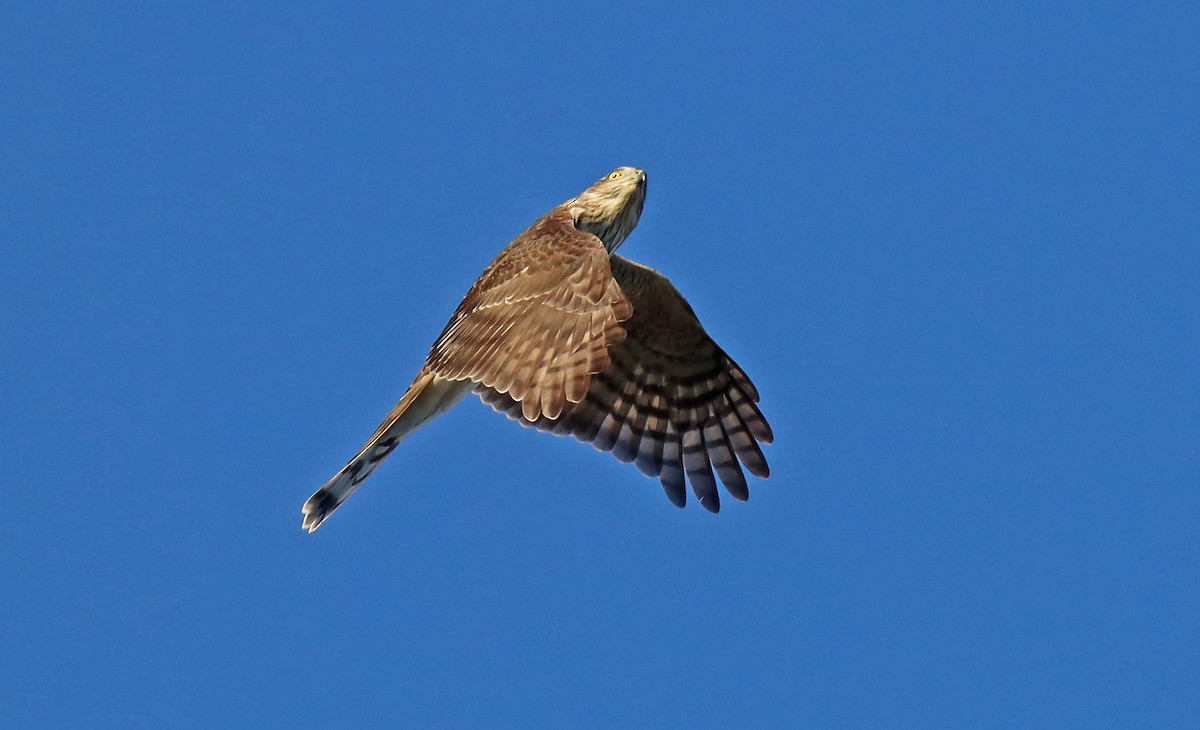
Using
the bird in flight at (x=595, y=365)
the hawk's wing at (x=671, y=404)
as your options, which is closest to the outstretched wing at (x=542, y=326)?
the bird in flight at (x=595, y=365)

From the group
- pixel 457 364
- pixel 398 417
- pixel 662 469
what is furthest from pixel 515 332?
pixel 662 469

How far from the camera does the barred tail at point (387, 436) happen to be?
45.4ft

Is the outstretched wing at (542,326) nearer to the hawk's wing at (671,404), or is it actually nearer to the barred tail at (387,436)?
the barred tail at (387,436)

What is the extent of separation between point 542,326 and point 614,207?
1677 mm

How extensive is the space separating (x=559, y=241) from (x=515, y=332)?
2.57 feet

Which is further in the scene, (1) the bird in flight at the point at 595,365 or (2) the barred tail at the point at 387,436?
(2) the barred tail at the point at 387,436

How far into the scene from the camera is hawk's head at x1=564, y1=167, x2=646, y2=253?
46.2 feet

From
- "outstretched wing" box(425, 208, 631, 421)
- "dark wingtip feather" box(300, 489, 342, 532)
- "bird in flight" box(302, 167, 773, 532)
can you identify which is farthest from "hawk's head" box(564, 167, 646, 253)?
"dark wingtip feather" box(300, 489, 342, 532)

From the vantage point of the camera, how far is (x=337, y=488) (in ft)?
46.5

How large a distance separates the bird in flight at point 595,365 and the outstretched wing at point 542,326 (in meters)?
0.01

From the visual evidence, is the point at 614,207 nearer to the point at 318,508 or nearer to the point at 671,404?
the point at 671,404

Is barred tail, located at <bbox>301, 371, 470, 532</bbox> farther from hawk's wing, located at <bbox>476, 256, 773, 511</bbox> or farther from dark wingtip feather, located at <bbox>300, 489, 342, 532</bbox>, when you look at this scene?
hawk's wing, located at <bbox>476, 256, 773, 511</bbox>

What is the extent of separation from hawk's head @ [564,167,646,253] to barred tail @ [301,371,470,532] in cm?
148

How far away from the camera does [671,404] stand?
1510 centimetres
